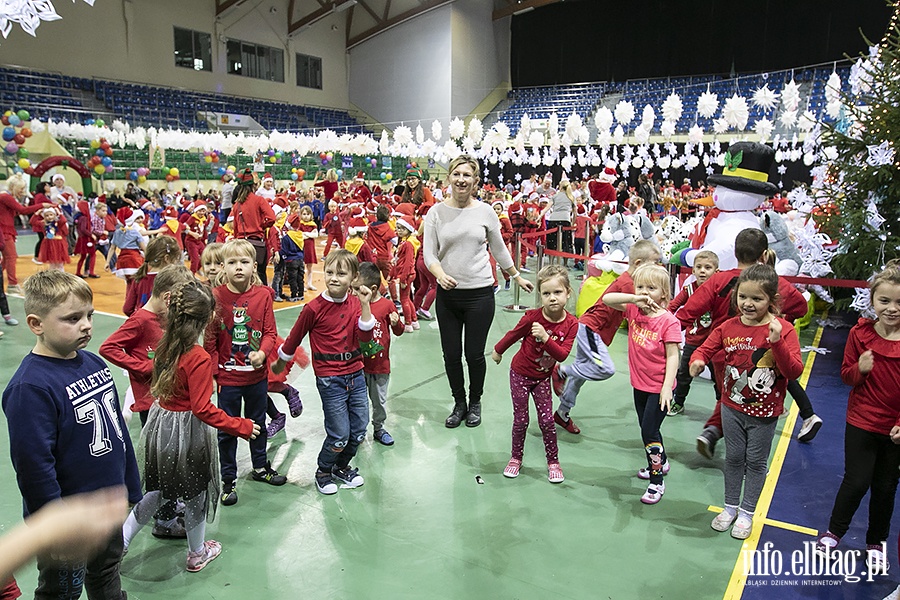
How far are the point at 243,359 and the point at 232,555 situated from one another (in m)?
1.01

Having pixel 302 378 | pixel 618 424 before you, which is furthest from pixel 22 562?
pixel 302 378

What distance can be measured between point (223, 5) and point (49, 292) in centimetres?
2909

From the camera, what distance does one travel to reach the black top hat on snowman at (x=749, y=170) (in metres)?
5.15

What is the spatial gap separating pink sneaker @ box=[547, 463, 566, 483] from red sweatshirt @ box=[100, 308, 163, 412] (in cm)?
234

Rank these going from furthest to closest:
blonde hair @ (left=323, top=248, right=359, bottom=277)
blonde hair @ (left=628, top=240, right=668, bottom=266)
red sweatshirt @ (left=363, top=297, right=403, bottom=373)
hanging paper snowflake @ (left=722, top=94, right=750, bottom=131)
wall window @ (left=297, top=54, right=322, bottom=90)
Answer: wall window @ (left=297, top=54, right=322, bottom=90)
hanging paper snowflake @ (left=722, top=94, right=750, bottom=131)
blonde hair @ (left=628, top=240, right=668, bottom=266)
red sweatshirt @ (left=363, top=297, right=403, bottom=373)
blonde hair @ (left=323, top=248, right=359, bottom=277)

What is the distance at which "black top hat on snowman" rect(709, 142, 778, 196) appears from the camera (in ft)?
16.9

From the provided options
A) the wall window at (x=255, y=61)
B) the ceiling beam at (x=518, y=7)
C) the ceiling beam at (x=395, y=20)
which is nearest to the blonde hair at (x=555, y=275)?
the ceiling beam at (x=518, y=7)

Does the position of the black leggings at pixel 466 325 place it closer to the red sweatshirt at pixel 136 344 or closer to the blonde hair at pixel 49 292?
the red sweatshirt at pixel 136 344

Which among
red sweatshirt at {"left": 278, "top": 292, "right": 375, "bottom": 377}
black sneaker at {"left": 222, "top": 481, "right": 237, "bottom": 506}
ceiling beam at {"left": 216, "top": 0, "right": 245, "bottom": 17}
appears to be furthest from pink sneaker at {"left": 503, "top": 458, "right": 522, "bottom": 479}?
ceiling beam at {"left": 216, "top": 0, "right": 245, "bottom": 17}

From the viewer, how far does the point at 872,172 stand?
19.5 feet

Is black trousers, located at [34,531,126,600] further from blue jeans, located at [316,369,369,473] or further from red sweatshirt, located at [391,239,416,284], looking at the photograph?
red sweatshirt, located at [391,239,416,284]

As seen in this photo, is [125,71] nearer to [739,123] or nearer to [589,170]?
[589,170]

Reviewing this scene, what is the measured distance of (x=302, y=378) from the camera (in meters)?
5.82

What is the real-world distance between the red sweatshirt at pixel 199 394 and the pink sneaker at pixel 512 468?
1730 mm
